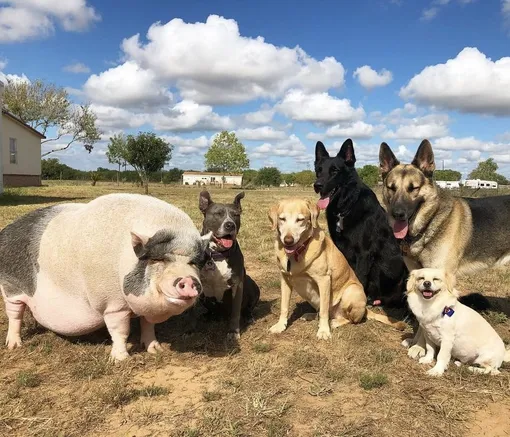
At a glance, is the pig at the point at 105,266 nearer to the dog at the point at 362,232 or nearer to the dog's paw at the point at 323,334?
the dog's paw at the point at 323,334

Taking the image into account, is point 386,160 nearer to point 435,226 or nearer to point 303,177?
point 435,226

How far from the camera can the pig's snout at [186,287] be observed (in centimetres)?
384

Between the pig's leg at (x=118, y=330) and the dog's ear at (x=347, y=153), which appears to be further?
the dog's ear at (x=347, y=153)

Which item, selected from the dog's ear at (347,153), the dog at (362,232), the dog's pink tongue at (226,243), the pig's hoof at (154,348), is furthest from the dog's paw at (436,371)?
the dog's ear at (347,153)

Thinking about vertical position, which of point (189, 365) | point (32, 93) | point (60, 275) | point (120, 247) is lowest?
point (189, 365)

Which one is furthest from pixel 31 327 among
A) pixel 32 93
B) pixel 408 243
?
pixel 32 93

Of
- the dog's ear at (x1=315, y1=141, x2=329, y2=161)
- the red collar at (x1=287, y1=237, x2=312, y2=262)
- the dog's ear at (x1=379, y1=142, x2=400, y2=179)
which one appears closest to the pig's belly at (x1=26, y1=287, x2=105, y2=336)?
the red collar at (x1=287, y1=237, x2=312, y2=262)

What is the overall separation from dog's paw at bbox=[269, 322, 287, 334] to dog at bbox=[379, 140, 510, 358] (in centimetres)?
159

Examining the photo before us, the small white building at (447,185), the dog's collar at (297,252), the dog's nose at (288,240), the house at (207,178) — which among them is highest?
the house at (207,178)

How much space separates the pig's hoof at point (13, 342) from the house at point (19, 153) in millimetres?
31847

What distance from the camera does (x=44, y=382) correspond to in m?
4.08

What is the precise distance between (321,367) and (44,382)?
2.85m

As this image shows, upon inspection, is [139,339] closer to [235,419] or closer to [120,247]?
[120,247]

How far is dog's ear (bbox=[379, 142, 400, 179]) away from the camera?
568cm
